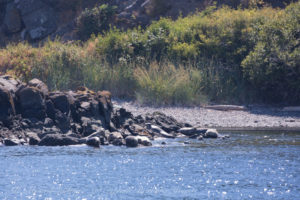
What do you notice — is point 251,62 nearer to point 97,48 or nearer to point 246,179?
point 97,48

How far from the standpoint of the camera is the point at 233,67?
29047mm

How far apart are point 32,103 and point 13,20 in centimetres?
2763

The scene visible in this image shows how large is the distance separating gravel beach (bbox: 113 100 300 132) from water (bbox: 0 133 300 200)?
445 centimetres

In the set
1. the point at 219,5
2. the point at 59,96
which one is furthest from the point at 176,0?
the point at 59,96

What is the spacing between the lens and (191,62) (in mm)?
29422

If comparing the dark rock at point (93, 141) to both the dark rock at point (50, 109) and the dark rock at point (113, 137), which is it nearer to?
the dark rock at point (113, 137)

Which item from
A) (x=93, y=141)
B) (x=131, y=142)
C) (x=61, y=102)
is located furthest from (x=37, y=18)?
(x=131, y=142)

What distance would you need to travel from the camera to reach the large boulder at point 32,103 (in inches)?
770

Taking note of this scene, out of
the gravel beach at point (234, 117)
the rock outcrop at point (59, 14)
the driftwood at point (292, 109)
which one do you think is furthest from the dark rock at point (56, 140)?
the rock outcrop at point (59, 14)

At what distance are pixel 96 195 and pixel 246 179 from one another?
3.84 metres

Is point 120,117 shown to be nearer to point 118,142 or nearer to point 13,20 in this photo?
point 118,142

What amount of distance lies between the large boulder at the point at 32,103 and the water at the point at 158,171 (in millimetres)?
2286

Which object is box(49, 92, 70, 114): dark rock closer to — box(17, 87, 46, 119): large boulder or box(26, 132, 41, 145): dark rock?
box(17, 87, 46, 119): large boulder

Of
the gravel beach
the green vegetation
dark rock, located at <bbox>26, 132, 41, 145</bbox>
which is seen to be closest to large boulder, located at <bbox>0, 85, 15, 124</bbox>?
dark rock, located at <bbox>26, 132, 41, 145</bbox>
